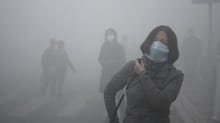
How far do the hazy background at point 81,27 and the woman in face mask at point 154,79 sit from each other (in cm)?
1142

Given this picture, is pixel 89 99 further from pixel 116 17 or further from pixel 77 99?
pixel 116 17

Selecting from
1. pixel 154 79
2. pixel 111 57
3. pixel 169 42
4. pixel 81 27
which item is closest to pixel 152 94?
pixel 154 79

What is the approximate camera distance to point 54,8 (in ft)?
224

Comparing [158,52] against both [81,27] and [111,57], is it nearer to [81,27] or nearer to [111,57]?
[111,57]

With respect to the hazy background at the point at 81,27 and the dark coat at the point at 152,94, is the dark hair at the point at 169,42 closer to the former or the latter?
the dark coat at the point at 152,94

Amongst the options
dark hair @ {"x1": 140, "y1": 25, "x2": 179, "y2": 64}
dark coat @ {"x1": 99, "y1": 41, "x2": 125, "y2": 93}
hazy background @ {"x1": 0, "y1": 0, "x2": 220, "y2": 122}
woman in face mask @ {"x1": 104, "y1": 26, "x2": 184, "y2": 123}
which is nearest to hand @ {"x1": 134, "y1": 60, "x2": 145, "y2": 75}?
woman in face mask @ {"x1": 104, "y1": 26, "x2": 184, "y2": 123}

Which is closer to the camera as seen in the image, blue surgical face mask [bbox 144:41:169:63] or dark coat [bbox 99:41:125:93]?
blue surgical face mask [bbox 144:41:169:63]

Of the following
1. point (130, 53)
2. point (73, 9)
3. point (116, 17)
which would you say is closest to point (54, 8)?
point (73, 9)

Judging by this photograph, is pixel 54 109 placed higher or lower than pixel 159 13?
higher

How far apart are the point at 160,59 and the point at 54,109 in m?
7.66

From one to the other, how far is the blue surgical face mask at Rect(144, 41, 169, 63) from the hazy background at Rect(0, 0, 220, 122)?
11492 millimetres

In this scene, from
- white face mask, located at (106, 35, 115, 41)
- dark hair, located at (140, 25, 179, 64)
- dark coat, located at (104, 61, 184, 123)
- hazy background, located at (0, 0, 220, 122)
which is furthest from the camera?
hazy background, located at (0, 0, 220, 122)

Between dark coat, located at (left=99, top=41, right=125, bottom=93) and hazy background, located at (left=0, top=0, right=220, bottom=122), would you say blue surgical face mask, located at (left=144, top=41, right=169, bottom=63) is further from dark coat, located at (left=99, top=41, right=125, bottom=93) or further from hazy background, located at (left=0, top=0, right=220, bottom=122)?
hazy background, located at (left=0, top=0, right=220, bottom=122)

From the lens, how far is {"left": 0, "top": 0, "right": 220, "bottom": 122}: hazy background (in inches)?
830
